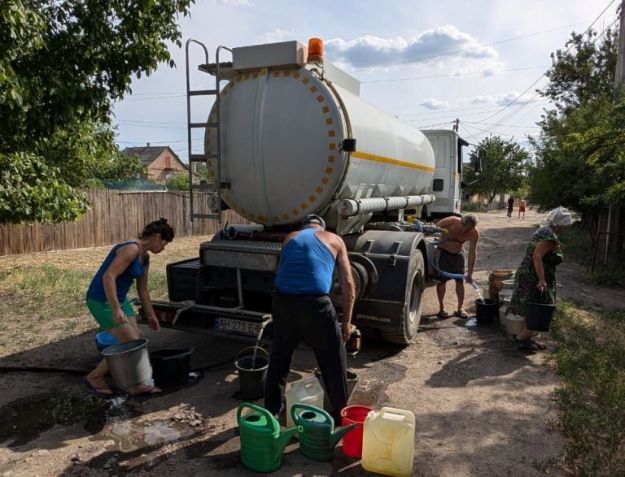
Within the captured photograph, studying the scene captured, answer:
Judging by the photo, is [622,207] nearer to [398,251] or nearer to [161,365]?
[398,251]

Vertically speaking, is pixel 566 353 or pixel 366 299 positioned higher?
pixel 366 299

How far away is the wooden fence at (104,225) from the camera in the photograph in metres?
11.6

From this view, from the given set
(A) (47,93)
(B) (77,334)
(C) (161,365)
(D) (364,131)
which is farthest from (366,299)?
(A) (47,93)

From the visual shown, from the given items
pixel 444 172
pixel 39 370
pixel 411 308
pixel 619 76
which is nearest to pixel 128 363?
pixel 39 370

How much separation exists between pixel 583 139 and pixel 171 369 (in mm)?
7308

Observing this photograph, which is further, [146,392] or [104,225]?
[104,225]

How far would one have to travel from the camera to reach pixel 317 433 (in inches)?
125

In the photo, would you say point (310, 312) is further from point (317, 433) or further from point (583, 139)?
point (583, 139)

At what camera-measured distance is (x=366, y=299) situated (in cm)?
512

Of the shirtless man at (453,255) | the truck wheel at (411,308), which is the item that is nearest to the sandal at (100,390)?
the truck wheel at (411,308)

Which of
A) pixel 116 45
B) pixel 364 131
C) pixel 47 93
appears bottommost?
pixel 364 131

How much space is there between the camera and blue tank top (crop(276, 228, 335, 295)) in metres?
3.46

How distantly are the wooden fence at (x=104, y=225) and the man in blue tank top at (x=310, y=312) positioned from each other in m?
6.79

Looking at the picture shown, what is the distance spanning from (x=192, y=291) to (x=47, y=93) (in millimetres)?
3210
